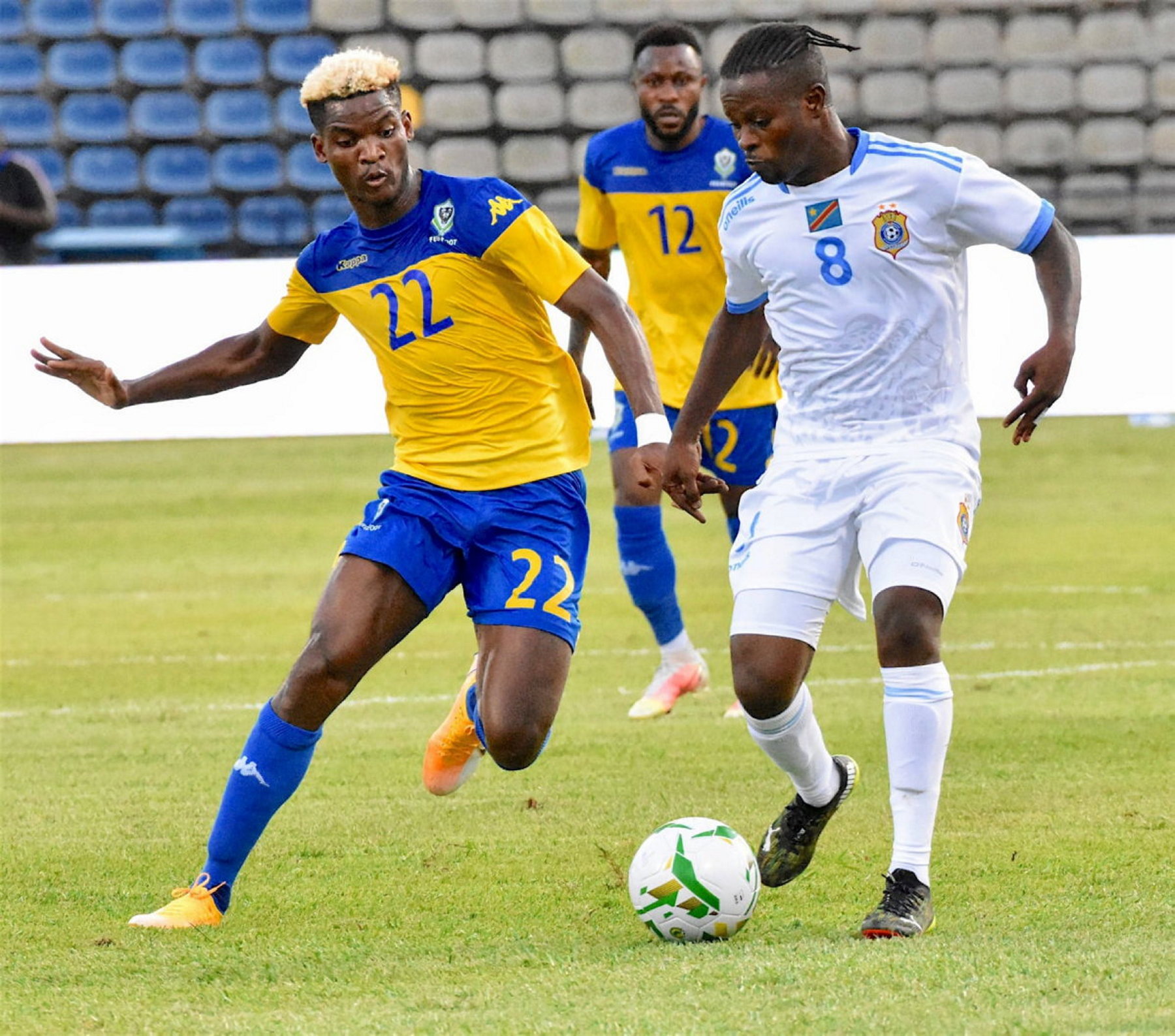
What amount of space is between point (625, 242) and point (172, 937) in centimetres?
401

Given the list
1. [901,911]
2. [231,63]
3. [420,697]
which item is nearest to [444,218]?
[901,911]

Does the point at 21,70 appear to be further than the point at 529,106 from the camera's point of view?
Yes

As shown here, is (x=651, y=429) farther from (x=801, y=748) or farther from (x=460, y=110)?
(x=460, y=110)

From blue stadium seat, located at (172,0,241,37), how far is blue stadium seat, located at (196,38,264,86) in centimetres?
16

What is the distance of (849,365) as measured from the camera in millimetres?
4449

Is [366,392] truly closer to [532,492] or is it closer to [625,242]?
[625,242]

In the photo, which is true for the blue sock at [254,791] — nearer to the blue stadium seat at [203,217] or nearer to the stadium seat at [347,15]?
the blue stadium seat at [203,217]

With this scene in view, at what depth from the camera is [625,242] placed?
7520mm

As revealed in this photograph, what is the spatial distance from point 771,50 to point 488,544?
1.48 m

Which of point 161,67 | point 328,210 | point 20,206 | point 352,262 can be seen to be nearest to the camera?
point 352,262

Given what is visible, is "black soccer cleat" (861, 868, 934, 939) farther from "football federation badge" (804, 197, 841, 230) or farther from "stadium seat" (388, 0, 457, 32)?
"stadium seat" (388, 0, 457, 32)

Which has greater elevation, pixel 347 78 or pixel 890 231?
pixel 347 78

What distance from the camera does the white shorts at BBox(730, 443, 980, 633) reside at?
13.9 ft

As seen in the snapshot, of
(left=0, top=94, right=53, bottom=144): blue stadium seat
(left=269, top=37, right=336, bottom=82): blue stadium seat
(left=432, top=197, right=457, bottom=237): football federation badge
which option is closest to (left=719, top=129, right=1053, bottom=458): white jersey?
(left=432, top=197, right=457, bottom=237): football federation badge
